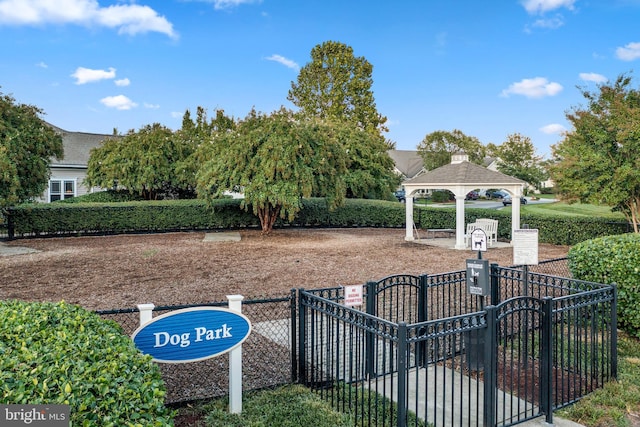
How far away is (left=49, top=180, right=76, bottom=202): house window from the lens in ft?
82.7

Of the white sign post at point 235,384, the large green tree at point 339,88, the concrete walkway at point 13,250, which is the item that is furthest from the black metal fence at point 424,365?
the large green tree at point 339,88

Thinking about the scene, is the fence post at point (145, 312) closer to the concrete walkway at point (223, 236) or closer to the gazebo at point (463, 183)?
the gazebo at point (463, 183)

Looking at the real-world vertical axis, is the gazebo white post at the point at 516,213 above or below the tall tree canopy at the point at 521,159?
below

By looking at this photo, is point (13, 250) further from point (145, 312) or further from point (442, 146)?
point (442, 146)

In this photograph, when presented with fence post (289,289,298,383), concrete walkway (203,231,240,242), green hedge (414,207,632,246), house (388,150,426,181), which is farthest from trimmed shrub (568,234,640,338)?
house (388,150,426,181)

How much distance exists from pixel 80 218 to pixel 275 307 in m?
13.7

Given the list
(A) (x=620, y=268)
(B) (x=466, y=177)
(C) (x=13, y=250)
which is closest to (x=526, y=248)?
(A) (x=620, y=268)

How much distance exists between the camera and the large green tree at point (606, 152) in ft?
38.6

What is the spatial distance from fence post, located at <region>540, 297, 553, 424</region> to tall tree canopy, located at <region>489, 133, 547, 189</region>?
38822 mm

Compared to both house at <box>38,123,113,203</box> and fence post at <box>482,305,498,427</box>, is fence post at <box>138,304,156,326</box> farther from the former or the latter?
house at <box>38,123,113,203</box>

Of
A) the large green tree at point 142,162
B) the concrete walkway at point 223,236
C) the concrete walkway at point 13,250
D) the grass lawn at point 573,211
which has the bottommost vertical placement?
the concrete walkway at point 13,250

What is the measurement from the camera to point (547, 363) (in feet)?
12.7

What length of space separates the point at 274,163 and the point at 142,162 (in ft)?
30.9

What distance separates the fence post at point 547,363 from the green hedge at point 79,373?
314 cm
